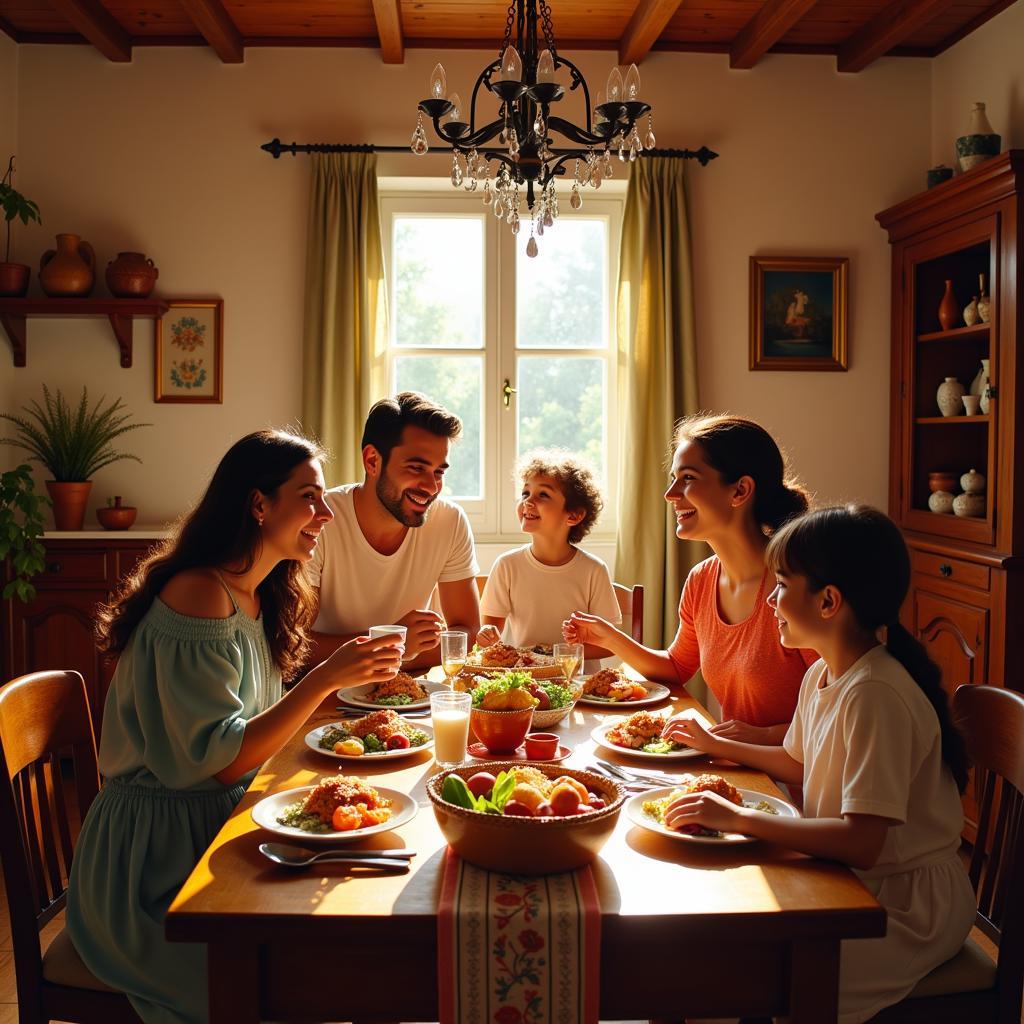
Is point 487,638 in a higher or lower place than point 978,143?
lower

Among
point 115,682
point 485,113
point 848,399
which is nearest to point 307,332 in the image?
point 485,113

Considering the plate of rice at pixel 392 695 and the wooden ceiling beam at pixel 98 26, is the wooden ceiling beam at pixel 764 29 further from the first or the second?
the plate of rice at pixel 392 695

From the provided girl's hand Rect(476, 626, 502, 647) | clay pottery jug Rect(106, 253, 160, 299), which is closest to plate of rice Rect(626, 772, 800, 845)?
girl's hand Rect(476, 626, 502, 647)

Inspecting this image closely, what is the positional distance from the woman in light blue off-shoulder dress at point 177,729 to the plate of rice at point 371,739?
110 mm

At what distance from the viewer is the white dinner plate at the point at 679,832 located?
52.2 inches

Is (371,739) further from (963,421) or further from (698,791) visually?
(963,421)

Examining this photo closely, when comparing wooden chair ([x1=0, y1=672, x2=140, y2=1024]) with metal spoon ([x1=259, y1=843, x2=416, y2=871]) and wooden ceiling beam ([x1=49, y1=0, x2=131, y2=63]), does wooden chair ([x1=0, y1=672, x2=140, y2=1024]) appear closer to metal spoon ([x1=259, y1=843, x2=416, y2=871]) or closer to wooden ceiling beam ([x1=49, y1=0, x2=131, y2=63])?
metal spoon ([x1=259, y1=843, x2=416, y2=871])

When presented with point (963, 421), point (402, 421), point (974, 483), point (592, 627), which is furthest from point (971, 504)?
point (402, 421)

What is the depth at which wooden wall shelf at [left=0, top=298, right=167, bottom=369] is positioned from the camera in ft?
12.9

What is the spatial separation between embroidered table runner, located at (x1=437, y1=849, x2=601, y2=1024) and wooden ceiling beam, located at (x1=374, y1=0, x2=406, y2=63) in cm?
332

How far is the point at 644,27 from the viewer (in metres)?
3.76

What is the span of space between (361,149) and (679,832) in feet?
11.2

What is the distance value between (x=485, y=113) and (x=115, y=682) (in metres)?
3.20

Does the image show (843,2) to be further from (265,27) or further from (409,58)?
(265,27)
